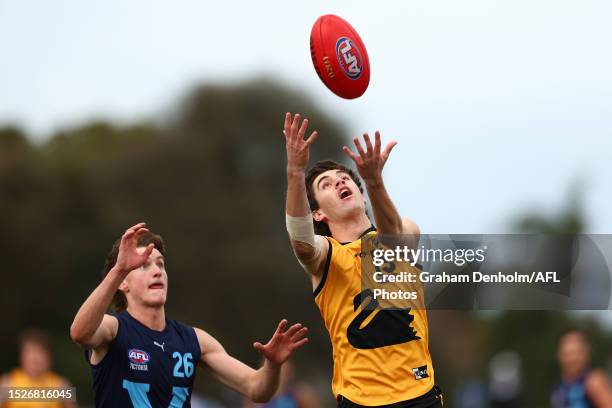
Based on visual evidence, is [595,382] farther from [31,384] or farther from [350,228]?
[31,384]

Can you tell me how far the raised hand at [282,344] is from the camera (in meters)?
7.03

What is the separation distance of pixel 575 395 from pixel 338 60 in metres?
5.37

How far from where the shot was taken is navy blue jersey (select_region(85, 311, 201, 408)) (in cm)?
706

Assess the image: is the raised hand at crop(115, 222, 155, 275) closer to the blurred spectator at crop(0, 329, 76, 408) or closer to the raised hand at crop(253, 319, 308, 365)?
the raised hand at crop(253, 319, 308, 365)

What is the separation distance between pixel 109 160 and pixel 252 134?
6237 millimetres

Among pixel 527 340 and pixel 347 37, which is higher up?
pixel 347 37

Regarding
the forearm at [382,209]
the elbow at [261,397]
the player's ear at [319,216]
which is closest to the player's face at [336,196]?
the player's ear at [319,216]

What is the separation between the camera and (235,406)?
72.7 ft

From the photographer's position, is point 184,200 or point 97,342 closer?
point 97,342

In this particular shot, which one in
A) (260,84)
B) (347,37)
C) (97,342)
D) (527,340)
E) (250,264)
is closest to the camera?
(97,342)

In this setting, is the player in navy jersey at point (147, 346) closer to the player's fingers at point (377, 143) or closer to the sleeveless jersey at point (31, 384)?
the player's fingers at point (377, 143)

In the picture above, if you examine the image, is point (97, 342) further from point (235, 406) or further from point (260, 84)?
point (260, 84)

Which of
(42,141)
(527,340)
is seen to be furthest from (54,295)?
(527,340)

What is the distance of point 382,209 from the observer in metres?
7.00
